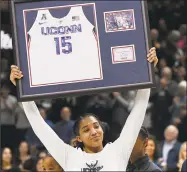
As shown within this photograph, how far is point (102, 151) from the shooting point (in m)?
4.75

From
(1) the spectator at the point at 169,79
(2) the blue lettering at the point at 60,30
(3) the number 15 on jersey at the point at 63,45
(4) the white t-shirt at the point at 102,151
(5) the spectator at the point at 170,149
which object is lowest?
(5) the spectator at the point at 170,149

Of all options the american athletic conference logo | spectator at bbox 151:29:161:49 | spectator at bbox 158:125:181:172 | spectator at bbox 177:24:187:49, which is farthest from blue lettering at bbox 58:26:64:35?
spectator at bbox 177:24:187:49

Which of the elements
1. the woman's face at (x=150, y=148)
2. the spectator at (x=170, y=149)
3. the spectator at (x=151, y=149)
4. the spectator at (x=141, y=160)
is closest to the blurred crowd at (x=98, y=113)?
the spectator at (x=170, y=149)

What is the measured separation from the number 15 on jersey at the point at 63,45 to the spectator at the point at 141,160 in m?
0.96

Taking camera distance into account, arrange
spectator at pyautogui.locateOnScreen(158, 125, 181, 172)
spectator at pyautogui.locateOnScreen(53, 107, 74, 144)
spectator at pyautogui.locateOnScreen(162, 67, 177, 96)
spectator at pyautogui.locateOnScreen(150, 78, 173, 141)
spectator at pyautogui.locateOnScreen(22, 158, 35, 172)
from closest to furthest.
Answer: spectator at pyautogui.locateOnScreen(22, 158, 35, 172), spectator at pyautogui.locateOnScreen(158, 125, 181, 172), spectator at pyautogui.locateOnScreen(53, 107, 74, 144), spectator at pyautogui.locateOnScreen(150, 78, 173, 141), spectator at pyautogui.locateOnScreen(162, 67, 177, 96)

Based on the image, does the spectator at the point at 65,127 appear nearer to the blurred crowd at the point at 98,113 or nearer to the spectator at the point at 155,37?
the blurred crowd at the point at 98,113

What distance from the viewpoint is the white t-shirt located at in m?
4.72

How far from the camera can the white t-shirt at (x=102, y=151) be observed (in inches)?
186

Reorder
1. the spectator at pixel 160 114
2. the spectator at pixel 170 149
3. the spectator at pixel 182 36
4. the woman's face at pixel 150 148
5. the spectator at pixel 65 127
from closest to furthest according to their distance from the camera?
the woman's face at pixel 150 148
the spectator at pixel 170 149
the spectator at pixel 65 127
the spectator at pixel 160 114
the spectator at pixel 182 36

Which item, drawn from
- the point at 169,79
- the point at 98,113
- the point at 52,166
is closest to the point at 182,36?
the point at 169,79

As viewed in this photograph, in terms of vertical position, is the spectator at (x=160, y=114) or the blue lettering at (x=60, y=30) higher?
the blue lettering at (x=60, y=30)

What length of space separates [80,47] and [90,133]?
573 millimetres

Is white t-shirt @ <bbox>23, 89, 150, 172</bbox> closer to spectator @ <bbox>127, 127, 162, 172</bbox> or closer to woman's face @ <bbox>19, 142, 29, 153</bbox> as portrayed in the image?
spectator @ <bbox>127, 127, 162, 172</bbox>

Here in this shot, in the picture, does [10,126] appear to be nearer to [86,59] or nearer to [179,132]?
[179,132]
